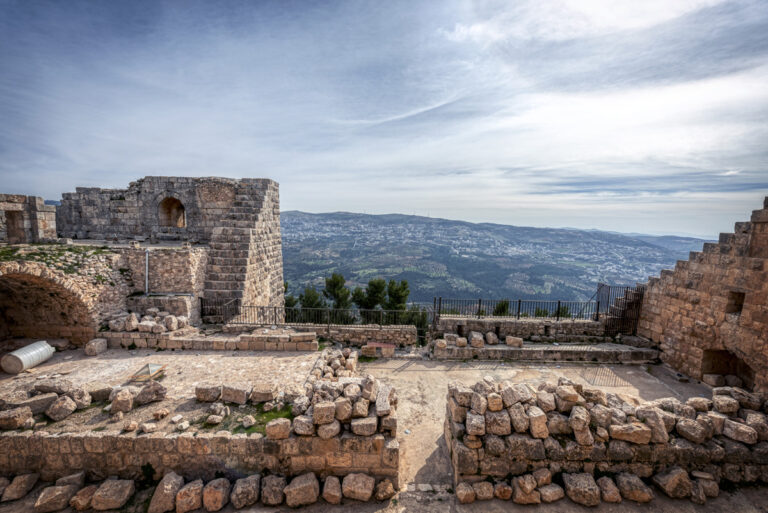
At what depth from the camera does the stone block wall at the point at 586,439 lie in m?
5.88

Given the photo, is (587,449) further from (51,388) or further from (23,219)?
(23,219)

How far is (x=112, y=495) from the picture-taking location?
5695 mm

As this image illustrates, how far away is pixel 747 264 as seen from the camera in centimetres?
896

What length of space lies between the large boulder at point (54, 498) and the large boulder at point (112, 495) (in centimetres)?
48

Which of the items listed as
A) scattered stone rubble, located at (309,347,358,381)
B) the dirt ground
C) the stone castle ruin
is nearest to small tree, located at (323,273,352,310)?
the stone castle ruin

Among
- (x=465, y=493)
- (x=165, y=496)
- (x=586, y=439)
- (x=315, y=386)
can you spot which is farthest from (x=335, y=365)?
(x=586, y=439)

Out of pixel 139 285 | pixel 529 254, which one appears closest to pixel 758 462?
pixel 139 285

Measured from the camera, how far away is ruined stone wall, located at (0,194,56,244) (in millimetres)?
11570

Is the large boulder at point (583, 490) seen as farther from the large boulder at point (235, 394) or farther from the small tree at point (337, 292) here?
the small tree at point (337, 292)

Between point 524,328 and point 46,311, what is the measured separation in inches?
640

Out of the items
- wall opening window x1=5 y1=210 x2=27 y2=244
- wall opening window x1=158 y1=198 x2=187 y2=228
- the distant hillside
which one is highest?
wall opening window x1=158 y1=198 x2=187 y2=228

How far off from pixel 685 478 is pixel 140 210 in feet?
69.1

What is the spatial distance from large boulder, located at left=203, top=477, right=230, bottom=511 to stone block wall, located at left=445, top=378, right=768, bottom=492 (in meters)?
4.16

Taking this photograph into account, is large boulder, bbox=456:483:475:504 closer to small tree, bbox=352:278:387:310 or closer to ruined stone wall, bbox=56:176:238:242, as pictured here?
ruined stone wall, bbox=56:176:238:242
